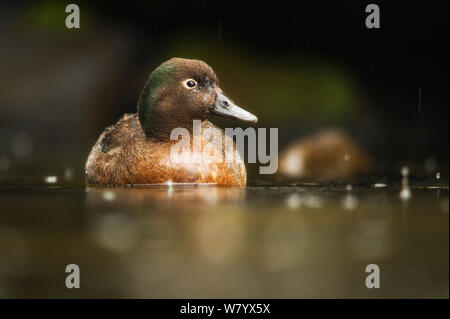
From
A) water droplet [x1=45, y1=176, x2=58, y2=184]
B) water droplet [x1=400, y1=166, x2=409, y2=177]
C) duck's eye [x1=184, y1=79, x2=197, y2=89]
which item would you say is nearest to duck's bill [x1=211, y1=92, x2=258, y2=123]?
duck's eye [x1=184, y1=79, x2=197, y2=89]

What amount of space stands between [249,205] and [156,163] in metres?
1.62

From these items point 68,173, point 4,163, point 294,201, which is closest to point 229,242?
point 294,201

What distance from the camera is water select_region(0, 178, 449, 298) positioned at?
3.40m

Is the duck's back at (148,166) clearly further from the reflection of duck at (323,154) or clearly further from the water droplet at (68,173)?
the reflection of duck at (323,154)

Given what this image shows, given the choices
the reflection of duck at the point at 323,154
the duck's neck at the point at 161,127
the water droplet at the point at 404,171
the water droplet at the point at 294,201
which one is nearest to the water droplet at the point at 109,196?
the duck's neck at the point at 161,127

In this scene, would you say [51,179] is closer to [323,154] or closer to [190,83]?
[190,83]

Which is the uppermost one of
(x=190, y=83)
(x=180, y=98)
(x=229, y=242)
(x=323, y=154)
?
(x=190, y=83)

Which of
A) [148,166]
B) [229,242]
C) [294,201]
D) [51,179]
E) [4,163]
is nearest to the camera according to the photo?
[229,242]

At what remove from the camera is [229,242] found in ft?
13.5

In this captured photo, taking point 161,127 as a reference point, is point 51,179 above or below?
below

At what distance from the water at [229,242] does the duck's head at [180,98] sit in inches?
45.7

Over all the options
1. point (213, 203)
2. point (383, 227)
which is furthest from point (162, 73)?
point (383, 227)

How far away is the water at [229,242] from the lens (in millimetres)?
3398

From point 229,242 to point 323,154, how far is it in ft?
24.9
